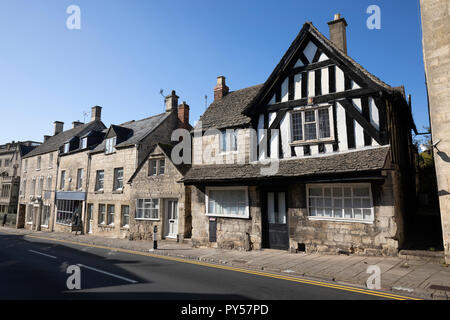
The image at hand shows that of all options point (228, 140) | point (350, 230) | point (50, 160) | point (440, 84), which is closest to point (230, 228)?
point (228, 140)

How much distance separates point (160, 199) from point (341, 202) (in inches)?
421

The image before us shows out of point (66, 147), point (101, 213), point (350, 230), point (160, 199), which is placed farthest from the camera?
point (66, 147)

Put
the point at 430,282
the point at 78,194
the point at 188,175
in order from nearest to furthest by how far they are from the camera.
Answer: the point at 430,282 → the point at 188,175 → the point at 78,194

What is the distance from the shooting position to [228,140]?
575 inches

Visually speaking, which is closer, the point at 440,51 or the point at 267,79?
the point at 440,51

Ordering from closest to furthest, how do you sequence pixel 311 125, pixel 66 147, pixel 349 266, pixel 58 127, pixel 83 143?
pixel 349 266, pixel 311 125, pixel 83 143, pixel 66 147, pixel 58 127

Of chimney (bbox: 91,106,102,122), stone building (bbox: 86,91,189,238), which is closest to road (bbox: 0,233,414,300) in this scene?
stone building (bbox: 86,91,189,238)

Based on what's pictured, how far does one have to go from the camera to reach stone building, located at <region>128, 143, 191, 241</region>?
16188 millimetres

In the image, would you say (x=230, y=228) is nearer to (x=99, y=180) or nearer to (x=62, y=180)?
(x=99, y=180)

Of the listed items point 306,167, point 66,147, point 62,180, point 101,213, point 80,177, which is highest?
point 66,147

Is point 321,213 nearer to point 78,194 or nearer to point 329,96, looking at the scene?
point 329,96

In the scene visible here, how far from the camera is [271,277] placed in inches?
326
